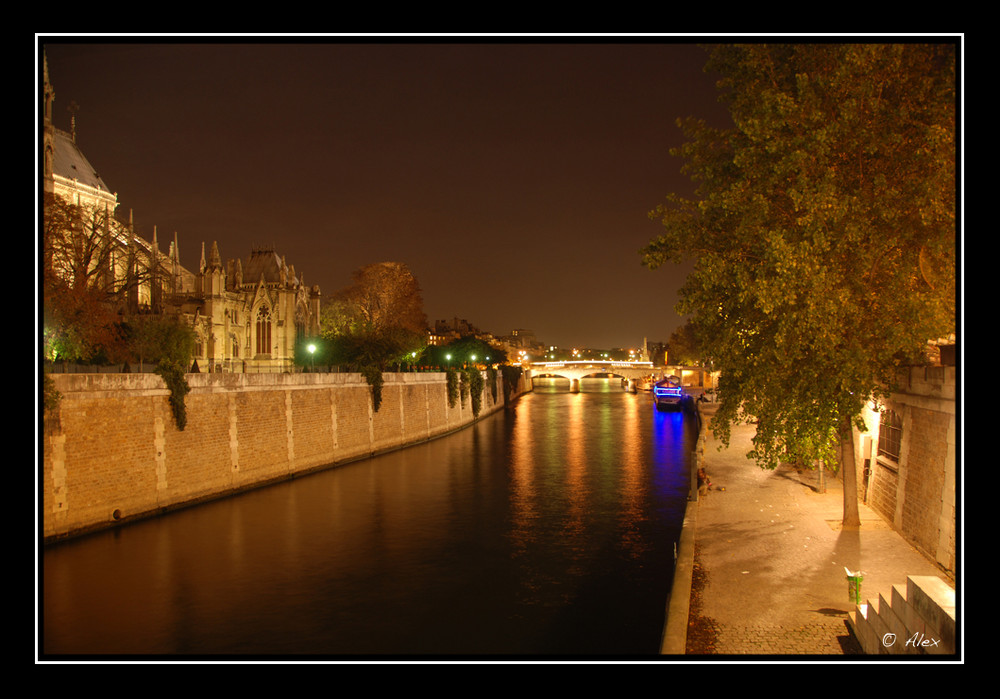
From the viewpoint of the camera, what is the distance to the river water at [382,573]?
1381 cm

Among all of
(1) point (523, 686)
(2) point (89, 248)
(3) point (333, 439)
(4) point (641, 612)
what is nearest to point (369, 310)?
(3) point (333, 439)

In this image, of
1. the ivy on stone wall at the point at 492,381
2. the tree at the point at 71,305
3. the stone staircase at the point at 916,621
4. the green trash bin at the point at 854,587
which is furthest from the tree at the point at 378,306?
the stone staircase at the point at 916,621

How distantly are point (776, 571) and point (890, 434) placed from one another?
5.93m

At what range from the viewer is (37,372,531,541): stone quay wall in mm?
18828

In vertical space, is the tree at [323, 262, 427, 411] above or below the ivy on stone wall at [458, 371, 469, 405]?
above

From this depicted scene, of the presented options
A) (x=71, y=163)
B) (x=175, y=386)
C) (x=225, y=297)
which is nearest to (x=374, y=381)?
(x=175, y=386)

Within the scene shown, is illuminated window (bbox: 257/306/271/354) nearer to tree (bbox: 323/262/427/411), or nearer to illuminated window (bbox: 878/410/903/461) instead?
tree (bbox: 323/262/427/411)

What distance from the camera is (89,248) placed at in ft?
83.0

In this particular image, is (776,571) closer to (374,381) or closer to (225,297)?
(374,381)

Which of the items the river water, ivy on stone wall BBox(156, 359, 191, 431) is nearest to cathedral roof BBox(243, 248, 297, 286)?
the river water

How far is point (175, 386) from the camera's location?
2288cm

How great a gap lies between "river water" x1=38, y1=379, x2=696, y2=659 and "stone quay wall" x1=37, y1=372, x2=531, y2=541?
2.56 ft

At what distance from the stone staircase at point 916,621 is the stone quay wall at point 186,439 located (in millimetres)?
9108

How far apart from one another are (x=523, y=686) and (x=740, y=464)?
1871cm
